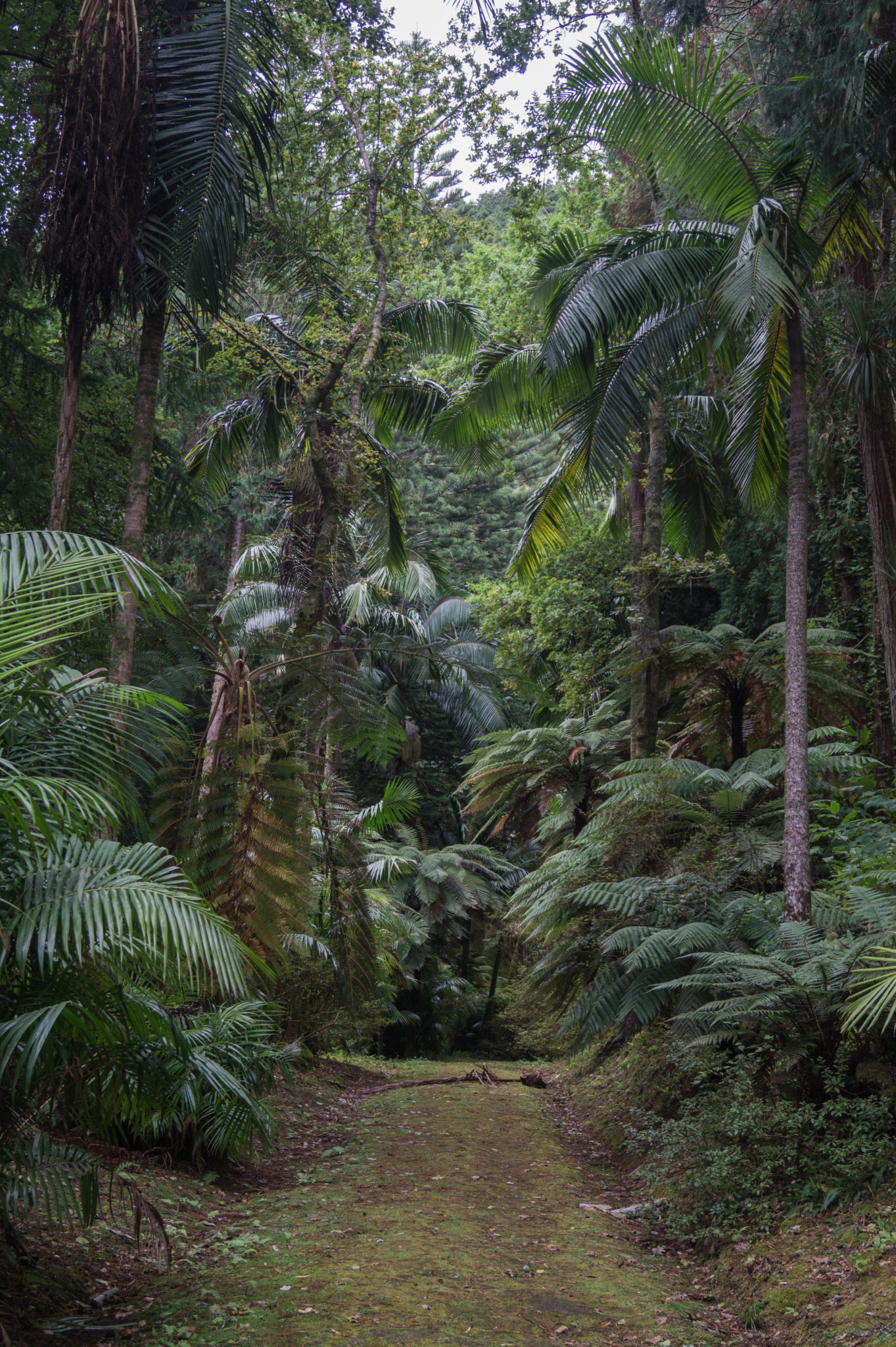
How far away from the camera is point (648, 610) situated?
9.78 meters

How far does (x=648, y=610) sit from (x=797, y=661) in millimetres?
3676

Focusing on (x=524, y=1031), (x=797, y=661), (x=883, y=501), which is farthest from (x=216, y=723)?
(x=524, y=1031)

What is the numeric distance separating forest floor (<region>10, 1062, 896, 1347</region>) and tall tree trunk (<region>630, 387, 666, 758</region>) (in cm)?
425

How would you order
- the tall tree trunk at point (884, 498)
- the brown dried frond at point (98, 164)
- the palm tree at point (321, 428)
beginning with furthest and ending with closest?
1. the palm tree at point (321, 428)
2. the tall tree trunk at point (884, 498)
3. the brown dried frond at point (98, 164)

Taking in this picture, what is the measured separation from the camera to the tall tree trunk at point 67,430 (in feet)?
22.3

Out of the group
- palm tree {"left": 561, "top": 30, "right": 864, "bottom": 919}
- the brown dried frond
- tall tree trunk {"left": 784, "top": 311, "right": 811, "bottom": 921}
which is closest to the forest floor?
tall tree trunk {"left": 784, "top": 311, "right": 811, "bottom": 921}

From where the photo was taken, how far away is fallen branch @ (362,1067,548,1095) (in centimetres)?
1069

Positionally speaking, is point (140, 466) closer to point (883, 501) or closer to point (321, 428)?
point (321, 428)

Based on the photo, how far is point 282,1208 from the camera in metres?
4.91

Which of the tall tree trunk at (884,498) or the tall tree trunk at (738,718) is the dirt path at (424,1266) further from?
the tall tree trunk at (884,498)

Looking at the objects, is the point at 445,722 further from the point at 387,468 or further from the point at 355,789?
the point at 387,468

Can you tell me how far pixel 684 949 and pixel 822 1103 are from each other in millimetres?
1353

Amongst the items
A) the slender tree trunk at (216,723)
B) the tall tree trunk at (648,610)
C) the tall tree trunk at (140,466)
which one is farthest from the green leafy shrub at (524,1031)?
the tall tree trunk at (140,466)

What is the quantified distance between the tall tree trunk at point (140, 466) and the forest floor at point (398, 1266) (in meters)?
3.31
